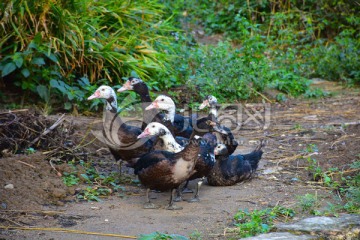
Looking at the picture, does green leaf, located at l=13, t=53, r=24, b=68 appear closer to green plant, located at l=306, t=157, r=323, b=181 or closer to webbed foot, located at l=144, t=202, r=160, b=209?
webbed foot, located at l=144, t=202, r=160, b=209

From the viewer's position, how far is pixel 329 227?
515cm

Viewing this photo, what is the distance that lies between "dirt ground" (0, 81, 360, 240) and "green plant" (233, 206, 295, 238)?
9 cm

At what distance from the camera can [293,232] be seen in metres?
5.02

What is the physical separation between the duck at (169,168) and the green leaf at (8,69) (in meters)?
3.65

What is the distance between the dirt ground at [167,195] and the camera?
5.59 metres

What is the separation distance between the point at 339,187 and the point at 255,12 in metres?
8.83

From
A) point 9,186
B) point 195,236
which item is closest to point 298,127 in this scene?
point 195,236

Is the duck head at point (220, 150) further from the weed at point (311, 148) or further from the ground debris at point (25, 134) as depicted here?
the ground debris at point (25, 134)

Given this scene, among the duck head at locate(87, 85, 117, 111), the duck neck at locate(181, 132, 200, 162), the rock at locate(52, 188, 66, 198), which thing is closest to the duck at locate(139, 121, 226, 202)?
the duck neck at locate(181, 132, 200, 162)

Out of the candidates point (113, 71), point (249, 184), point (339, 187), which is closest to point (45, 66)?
point (113, 71)

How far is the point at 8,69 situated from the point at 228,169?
12.5 ft

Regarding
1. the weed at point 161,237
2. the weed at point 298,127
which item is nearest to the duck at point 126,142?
the weed at point 161,237

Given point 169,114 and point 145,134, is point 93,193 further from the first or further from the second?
point 169,114

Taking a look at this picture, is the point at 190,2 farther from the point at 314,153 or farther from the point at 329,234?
the point at 329,234
